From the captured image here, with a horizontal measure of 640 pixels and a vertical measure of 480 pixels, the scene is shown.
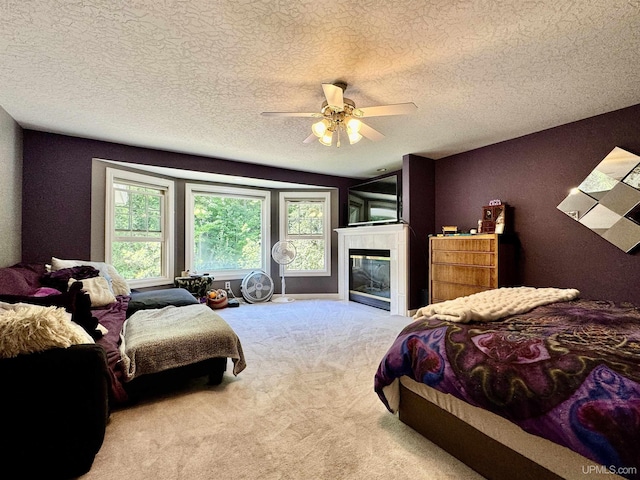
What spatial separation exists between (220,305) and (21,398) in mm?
3389

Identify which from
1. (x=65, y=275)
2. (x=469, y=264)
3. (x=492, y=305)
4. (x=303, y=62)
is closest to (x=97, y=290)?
(x=65, y=275)

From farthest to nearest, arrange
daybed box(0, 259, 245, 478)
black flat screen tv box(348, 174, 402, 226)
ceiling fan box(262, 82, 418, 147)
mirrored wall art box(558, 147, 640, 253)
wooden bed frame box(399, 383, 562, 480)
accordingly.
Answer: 1. black flat screen tv box(348, 174, 402, 226)
2. mirrored wall art box(558, 147, 640, 253)
3. ceiling fan box(262, 82, 418, 147)
4. daybed box(0, 259, 245, 478)
5. wooden bed frame box(399, 383, 562, 480)

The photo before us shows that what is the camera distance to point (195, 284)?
177 inches

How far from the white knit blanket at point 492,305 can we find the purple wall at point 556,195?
100cm

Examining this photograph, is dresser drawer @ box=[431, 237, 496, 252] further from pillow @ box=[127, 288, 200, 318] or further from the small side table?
the small side table

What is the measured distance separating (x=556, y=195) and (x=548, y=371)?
9.60 feet

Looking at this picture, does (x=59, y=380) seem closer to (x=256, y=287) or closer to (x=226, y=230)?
(x=256, y=287)

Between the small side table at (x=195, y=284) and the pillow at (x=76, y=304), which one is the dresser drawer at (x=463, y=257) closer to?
the small side table at (x=195, y=284)

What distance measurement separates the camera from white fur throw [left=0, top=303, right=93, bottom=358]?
129 centimetres

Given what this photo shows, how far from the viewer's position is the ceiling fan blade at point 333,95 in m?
1.97

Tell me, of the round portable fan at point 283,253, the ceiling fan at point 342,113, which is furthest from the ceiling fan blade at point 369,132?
the round portable fan at point 283,253

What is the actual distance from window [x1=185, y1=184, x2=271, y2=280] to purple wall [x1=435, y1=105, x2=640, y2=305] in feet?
11.4

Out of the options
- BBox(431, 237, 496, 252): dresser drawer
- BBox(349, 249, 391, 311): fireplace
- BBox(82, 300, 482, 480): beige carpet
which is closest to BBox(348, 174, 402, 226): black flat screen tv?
BBox(349, 249, 391, 311): fireplace

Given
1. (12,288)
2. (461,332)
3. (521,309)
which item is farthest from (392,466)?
(12,288)
